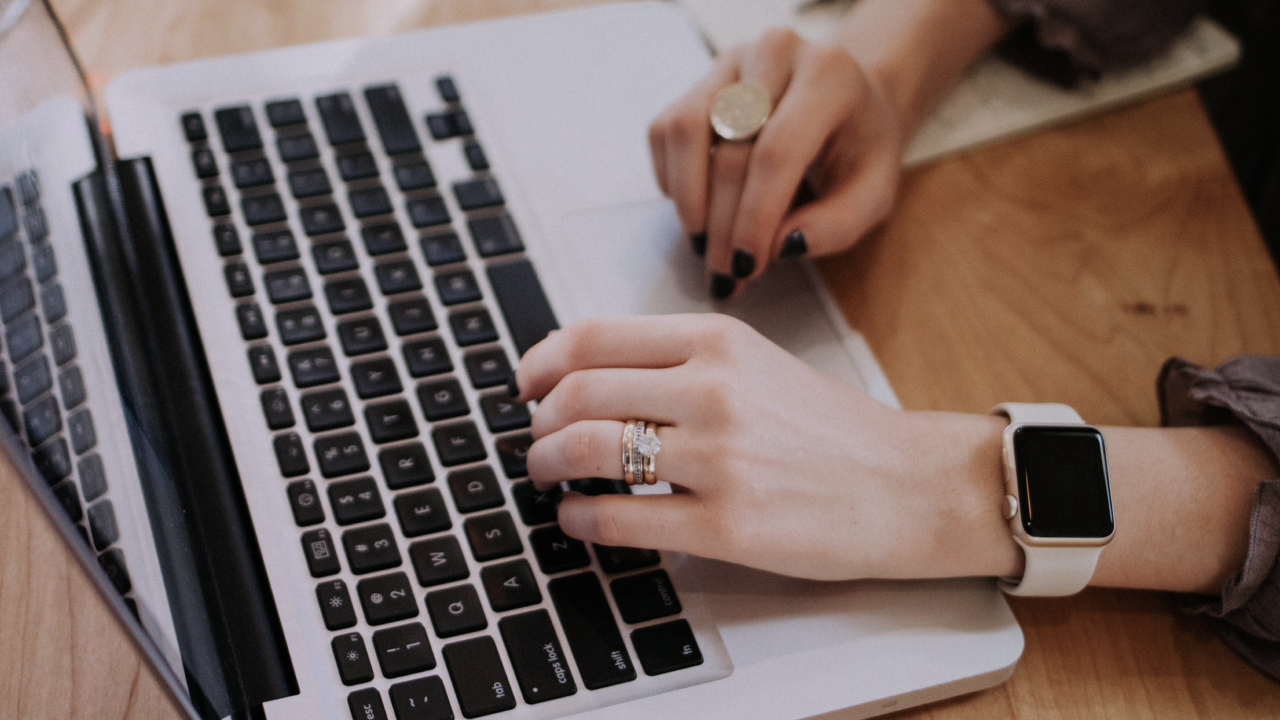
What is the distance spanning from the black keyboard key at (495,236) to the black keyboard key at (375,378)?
0.10 metres

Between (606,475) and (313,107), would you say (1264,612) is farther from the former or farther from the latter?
(313,107)

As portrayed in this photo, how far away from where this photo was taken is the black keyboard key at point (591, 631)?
1.46 feet

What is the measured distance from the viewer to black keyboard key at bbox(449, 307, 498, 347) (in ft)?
1.80

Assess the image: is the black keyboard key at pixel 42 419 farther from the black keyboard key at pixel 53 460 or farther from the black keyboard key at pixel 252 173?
the black keyboard key at pixel 252 173

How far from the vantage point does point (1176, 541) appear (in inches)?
20.1

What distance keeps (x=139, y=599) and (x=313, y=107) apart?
355mm

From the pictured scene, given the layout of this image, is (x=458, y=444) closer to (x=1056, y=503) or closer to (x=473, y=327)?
(x=473, y=327)

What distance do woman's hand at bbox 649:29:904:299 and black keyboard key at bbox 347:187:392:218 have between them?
17 centimetres

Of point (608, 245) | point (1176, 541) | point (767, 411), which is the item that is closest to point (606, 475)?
point (767, 411)

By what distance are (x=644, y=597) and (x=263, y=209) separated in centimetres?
32

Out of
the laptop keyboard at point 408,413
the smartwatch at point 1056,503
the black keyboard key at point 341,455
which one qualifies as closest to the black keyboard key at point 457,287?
the laptop keyboard at point 408,413

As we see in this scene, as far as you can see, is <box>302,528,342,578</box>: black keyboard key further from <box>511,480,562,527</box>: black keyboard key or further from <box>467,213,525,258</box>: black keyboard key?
<box>467,213,525,258</box>: black keyboard key

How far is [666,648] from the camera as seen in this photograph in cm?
46

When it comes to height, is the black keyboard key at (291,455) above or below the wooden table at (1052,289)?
above
